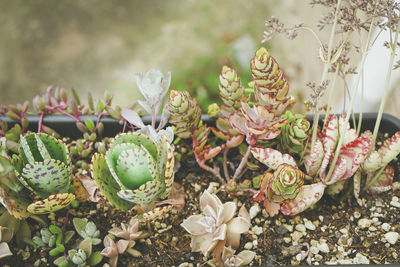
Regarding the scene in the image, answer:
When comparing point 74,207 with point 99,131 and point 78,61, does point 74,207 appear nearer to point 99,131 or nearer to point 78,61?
point 99,131

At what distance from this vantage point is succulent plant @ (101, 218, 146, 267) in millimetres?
819

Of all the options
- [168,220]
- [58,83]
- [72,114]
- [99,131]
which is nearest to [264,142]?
[168,220]

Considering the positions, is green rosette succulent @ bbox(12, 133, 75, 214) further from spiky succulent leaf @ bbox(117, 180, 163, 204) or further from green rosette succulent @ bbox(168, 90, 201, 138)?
green rosette succulent @ bbox(168, 90, 201, 138)

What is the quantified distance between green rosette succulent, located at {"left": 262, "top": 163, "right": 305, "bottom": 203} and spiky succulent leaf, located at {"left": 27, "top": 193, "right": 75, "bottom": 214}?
1.31 ft

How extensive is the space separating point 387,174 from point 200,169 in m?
0.44

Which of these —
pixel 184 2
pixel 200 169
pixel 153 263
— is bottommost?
pixel 153 263

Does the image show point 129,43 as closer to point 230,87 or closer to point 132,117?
point 132,117

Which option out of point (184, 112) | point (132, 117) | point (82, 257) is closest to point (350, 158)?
point (184, 112)

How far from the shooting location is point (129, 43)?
7.15ft

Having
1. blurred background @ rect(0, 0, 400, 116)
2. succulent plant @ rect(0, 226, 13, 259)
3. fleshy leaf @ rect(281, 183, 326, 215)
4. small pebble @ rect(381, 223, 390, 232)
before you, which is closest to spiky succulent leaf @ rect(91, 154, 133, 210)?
succulent plant @ rect(0, 226, 13, 259)

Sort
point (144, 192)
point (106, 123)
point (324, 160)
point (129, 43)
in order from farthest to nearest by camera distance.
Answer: point (129, 43), point (106, 123), point (324, 160), point (144, 192)

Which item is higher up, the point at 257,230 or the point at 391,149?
the point at 391,149

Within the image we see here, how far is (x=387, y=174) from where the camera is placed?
93cm

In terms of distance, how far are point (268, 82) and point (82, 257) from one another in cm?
51
